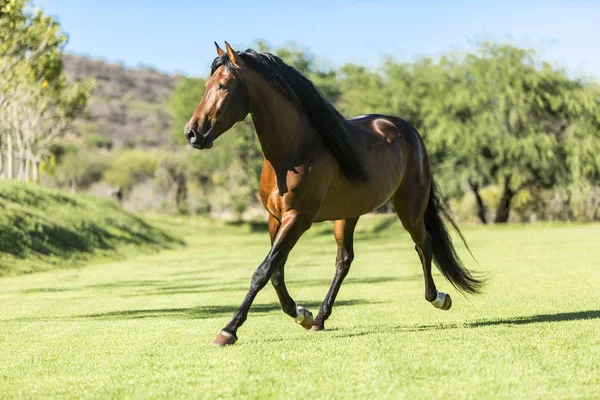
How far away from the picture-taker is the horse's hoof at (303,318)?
810cm

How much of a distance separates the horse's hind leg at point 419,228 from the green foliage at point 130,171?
92.0 metres

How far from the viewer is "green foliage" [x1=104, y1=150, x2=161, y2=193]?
100 m

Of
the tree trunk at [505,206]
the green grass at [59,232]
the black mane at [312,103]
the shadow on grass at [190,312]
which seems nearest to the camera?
the black mane at [312,103]

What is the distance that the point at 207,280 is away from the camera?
1658 centimetres

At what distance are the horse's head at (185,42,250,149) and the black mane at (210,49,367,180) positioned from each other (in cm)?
24

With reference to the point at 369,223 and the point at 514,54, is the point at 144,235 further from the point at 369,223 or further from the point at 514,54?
the point at 514,54

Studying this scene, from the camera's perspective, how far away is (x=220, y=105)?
7223mm

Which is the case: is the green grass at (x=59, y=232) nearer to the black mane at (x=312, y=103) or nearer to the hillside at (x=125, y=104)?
the black mane at (x=312, y=103)

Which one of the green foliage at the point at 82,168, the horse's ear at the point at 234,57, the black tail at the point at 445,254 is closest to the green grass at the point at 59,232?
the black tail at the point at 445,254

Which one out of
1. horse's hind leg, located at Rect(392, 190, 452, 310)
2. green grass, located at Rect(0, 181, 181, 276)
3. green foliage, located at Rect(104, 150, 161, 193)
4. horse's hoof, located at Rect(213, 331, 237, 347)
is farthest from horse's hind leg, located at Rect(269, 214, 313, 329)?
green foliage, located at Rect(104, 150, 161, 193)

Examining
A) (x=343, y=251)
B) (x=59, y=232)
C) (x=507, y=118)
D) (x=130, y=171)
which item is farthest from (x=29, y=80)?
(x=130, y=171)

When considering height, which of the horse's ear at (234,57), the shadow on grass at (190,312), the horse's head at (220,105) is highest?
the horse's ear at (234,57)

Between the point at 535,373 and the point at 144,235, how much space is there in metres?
28.2

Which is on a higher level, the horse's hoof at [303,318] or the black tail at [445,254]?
the black tail at [445,254]
